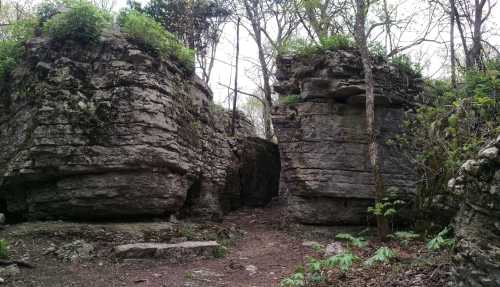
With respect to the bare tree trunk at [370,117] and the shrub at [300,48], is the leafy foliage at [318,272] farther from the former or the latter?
the shrub at [300,48]

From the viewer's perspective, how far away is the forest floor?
245 inches

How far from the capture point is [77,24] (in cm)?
1041

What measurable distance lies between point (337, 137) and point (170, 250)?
6.20 m

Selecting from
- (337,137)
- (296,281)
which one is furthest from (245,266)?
(337,137)

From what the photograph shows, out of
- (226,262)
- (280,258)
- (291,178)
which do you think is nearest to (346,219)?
(291,178)

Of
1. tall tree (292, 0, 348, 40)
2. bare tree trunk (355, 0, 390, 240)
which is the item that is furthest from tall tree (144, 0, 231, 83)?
bare tree trunk (355, 0, 390, 240)

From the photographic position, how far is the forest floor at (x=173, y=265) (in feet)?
20.4

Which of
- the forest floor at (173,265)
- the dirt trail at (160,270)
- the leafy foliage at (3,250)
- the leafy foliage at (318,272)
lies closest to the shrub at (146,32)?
the forest floor at (173,265)

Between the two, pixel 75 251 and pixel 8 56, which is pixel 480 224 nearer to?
pixel 75 251

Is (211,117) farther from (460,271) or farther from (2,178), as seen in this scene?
(460,271)

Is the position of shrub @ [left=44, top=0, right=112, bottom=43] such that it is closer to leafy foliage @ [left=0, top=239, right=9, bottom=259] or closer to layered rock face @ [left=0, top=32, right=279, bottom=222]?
layered rock face @ [left=0, top=32, right=279, bottom=222]

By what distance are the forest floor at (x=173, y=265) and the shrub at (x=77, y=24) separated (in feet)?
17.3

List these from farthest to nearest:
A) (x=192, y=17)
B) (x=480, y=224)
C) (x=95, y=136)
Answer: (x=192, y=17) → (x=95, y=136) → (x=480, y=224)

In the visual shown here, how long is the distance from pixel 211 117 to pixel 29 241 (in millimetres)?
6829
